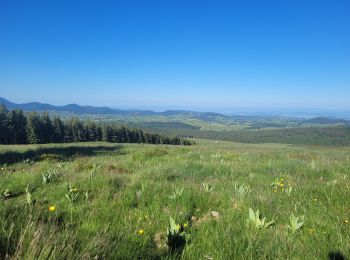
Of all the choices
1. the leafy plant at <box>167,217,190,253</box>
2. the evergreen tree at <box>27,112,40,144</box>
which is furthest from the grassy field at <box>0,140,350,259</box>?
the evergreen tree at <box>27,112,40,144</box>

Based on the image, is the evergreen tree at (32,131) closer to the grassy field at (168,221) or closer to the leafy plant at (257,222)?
the grassy field at (168,221)

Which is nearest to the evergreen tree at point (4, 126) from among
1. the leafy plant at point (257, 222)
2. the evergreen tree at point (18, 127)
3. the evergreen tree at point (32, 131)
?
the evergreen tree at point (18, 127)

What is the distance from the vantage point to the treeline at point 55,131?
8356 centimetres

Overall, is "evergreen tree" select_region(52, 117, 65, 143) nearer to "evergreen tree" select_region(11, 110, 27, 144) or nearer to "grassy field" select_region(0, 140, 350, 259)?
"evergreen tree" select_region(11, 110, 27, 144)

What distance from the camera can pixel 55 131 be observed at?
96438 mm

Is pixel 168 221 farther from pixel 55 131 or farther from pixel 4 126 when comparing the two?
pixel 55 131

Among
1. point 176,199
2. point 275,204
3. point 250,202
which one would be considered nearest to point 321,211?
point 275,204

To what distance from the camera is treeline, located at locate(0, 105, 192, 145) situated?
8356 cm

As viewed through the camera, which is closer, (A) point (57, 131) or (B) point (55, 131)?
(B) point (55, 131)

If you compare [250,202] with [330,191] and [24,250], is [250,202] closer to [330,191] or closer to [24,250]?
[330,191]

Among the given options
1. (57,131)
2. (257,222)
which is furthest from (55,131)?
(257,222)

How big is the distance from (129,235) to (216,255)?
1.02 m

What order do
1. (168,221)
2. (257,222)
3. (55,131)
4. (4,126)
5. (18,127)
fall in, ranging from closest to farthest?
(257,222)
(168,221)
(4,126)
(18,127)
(55,131)

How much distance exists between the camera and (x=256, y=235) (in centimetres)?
316
